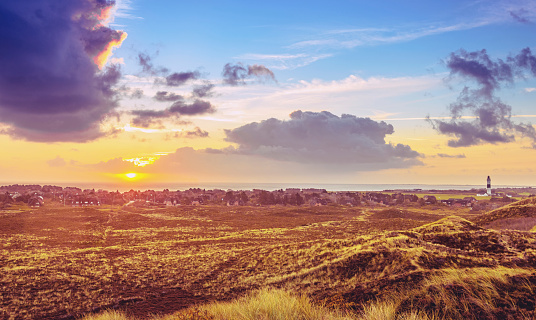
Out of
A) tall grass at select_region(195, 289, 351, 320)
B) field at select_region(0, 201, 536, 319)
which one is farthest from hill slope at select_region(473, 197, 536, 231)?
tall grass at select_region(195, 289, 351, 320)

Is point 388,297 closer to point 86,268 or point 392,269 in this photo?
point 392,269

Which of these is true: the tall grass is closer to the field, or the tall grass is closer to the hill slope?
the field

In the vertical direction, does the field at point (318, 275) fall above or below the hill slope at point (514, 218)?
below

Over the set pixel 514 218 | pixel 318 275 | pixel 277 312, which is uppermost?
pixel 514 218

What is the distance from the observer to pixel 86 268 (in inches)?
971

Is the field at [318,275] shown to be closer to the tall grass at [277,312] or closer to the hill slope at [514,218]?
the hill slope at [514,218]

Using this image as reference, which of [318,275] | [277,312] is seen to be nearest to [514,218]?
[318,275]

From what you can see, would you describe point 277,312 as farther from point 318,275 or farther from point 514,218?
point 514,218

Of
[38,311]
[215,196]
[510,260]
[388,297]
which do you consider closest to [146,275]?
[38,311]

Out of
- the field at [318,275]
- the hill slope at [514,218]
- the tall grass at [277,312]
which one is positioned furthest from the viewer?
the hill slope at [514,218]

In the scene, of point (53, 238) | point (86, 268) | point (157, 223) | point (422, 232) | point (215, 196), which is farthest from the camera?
point (215, 196)

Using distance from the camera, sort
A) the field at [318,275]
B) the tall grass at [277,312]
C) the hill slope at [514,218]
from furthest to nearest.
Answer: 1. the hill slope at [514,218]
2. the field at [318,275]
3. the tall grass at [277,312]

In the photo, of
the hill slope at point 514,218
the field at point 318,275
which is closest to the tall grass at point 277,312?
the field at point 318,275

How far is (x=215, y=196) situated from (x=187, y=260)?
10864cm
